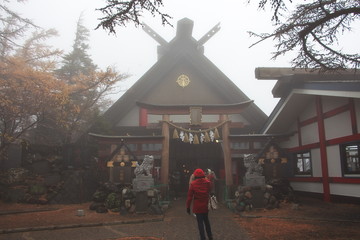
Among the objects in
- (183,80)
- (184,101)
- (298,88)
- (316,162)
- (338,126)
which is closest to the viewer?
(338,126)

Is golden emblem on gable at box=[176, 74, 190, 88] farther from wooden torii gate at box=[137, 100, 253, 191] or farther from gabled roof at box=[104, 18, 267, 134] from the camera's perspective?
wooden torii gate at box=[137, 100, 253, 191]

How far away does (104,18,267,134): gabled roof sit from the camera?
1541cm

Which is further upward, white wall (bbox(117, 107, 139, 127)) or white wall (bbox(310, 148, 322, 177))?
white wall (bbox(117, 107, 139, 127))

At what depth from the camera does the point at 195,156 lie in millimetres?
16172

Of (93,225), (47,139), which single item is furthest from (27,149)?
(93,225)

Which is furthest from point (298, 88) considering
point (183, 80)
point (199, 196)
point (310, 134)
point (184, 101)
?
point (199, 196)

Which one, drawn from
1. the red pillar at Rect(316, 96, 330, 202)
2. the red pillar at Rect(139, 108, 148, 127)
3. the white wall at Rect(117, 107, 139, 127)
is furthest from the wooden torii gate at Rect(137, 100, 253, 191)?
the white wall at Rect(117, 107, 139, 127)

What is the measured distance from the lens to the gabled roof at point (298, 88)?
8.38 m

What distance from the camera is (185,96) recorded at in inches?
618

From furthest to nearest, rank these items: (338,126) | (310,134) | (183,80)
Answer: (183,80) < (310,134) < (338,126)

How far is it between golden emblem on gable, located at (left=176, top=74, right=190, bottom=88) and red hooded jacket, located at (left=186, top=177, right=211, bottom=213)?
10826mm

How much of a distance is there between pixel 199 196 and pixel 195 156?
10.8 m

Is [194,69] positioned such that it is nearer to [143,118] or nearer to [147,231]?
[143,118]

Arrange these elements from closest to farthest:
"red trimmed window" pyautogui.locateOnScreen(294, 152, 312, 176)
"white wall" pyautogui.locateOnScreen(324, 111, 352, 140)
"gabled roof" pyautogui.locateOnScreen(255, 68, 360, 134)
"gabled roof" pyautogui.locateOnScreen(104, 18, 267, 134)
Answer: "gabled roof" pyautogui.locateOnScreen(255, 68, 360, 134) → "white wall" pyautogui.locateOnScreen(324, 111, 352, 140) → "red trimmed window" pyautogui.locateOnScreen(294, 152, 312, 176) → "gabled roof" pyautogui.locateOnScreen(104, 18, 267, 134)
